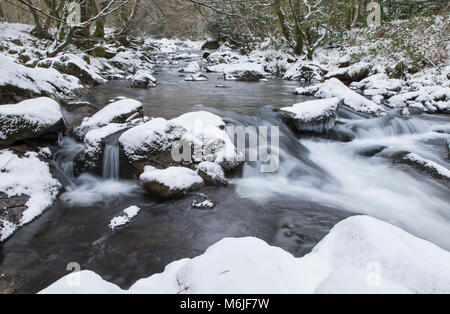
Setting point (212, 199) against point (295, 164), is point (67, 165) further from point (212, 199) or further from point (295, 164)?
point (295, 164)

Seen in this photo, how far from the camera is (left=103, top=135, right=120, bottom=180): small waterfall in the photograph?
Answer: 13.9 feet

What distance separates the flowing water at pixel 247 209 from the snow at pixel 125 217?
0.09 meters

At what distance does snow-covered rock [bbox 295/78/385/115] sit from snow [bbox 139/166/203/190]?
5979mm

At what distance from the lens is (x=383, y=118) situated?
22.5 feet

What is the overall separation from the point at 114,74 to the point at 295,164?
418 inches

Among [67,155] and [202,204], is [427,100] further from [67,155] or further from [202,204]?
[67,155]

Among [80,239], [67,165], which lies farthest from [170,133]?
[80,239]

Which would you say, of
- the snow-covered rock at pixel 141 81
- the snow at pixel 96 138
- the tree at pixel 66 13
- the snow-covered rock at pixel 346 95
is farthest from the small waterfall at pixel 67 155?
the snow-covered rock at pixel 346 95

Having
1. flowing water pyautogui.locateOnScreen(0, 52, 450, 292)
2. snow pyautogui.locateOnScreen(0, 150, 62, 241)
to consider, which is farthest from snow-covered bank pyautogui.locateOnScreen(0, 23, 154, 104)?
snow pyautogui.locateOnScreen(0, 150, 62, 241)

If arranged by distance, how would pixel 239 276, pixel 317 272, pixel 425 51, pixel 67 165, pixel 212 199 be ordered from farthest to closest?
pixel 425 51
pixel 67 165
pixel 212 199
pixel 317 272
pixel 239 276

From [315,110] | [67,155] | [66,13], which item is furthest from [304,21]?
[67,155]

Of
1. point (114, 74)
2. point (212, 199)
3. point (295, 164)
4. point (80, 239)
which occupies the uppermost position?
point (114, 74)

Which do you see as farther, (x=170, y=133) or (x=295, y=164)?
(x=295, y=164)
